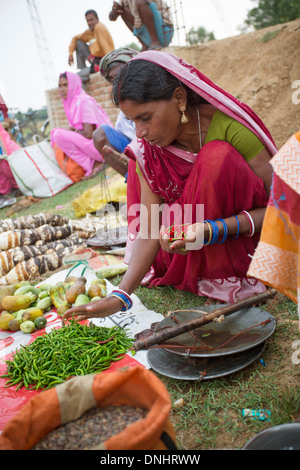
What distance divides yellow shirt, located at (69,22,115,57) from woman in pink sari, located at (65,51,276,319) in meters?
8.18

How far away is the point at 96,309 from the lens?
2109 mm

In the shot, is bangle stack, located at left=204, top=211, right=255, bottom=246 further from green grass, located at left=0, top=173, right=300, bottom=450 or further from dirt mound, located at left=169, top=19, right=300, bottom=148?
dirt mound, located at left=169, top=19, right=300, bottom=148

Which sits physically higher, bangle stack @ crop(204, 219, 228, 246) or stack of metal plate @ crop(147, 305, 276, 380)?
bangle stack @ crop(204, 219, 228, 246)

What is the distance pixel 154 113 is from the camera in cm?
218

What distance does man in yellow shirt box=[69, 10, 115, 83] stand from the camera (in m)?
9.59

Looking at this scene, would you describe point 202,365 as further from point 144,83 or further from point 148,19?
point 148,19

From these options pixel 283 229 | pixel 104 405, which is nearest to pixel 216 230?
pixel 283 229

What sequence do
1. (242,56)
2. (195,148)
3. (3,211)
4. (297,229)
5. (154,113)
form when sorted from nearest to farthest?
(297,229) < (154,113) < (195,148) < (242,56) < (3,211)

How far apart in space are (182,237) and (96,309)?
0.64 meters

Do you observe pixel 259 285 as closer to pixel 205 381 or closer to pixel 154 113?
Result: pixel 205 381

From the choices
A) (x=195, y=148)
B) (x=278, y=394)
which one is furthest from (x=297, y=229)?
(x=195, y=148)

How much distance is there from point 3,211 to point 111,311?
690 centimetres

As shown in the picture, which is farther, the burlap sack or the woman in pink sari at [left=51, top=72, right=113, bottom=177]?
the woman in pink sari at [left=51, top=72, right=113, bottom=177]

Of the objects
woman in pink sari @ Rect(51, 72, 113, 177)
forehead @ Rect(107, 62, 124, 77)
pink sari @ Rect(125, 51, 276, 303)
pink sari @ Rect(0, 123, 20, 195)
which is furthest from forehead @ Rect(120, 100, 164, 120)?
pink sari @ Rect(0, 123, 20, 195)
